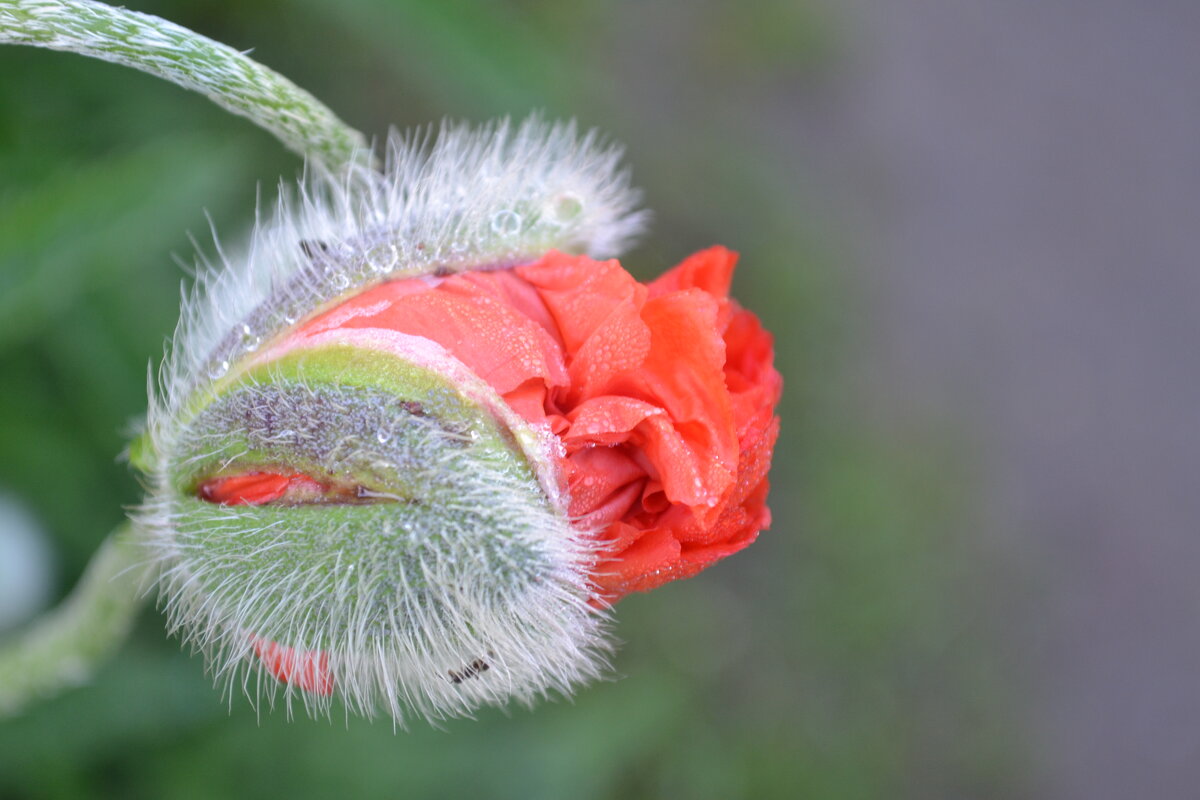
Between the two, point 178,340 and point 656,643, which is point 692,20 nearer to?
point 656,643

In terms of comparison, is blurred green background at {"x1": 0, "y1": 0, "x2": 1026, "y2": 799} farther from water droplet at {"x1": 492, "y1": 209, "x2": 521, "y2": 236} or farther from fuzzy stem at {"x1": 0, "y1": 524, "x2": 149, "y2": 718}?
water droplet at {"x1": 492, "y1": 209, "x2": 521, "y2": 236}

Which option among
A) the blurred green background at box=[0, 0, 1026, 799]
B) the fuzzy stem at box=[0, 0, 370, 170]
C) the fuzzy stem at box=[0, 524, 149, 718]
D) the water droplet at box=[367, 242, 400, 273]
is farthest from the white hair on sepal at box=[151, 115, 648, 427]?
the blurred green background at box=[0, 0, 1026, 799]

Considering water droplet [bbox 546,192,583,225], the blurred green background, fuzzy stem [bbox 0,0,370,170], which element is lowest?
the blurred green background

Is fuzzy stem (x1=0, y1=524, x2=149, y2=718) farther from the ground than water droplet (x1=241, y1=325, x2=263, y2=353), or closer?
closer

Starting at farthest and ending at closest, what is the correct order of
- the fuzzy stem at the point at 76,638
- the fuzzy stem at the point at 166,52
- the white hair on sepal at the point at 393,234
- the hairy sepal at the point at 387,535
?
the fuzzy stem at the point at 76,638 < the white hair on sepal at the point at 393,234 < the hairy sepal at the point at 387,535 < the fuzzy stem at the point at 166,52

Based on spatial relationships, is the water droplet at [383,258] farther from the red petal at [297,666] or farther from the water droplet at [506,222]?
the red petal at [297,666]

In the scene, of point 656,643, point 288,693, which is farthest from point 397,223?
point 656,643

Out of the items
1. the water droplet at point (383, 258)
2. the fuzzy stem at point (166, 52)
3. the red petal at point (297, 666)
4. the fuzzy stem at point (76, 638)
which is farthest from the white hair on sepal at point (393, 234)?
the fuzzy stem at point (76, 638)
